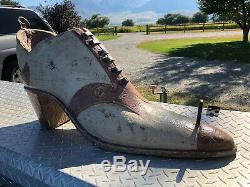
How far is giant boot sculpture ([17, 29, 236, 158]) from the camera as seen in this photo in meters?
1.75

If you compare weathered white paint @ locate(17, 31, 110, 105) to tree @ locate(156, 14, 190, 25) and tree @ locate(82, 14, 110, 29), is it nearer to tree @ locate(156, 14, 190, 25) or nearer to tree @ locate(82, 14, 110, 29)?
tree @ locate(82, 14, 110, 29)

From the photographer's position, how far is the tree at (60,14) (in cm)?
1917

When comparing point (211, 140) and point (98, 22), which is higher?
point (98, 22)

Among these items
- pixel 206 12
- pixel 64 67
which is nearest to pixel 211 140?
pixel 64 67

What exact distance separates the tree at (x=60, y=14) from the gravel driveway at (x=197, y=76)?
205 inches

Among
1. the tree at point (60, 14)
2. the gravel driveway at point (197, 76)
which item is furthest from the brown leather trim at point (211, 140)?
the tree at point (60, 14)

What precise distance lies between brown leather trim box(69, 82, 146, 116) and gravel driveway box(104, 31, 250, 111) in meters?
4.86

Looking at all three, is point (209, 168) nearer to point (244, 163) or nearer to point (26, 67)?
point (244, 163)

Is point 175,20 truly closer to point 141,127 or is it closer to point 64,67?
point 64,67

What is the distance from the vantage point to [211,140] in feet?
5.63

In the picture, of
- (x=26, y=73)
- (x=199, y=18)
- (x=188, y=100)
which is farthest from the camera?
(x=199, y=18)

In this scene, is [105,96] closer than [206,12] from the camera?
Yes

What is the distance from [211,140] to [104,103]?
498 millimetres

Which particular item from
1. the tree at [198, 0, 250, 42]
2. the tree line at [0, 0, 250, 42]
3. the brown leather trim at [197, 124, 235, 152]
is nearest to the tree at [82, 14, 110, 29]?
the tree line at [0, 0, 250, 42]
